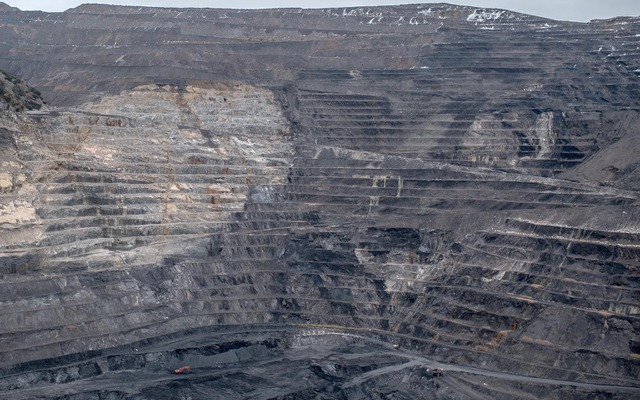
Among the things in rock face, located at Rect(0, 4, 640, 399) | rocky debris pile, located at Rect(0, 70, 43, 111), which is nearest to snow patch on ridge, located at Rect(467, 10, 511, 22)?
rock face, located at Rect(0, 4, 640, 399)

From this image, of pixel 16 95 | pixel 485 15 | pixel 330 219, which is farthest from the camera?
pixel 485 15

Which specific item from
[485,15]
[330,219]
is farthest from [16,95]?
[485,15]

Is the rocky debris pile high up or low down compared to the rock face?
up

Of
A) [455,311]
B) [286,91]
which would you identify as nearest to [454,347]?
[455,311]

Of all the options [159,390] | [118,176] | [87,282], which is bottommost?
[159,390]

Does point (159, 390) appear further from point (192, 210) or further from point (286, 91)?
point (286, 91)

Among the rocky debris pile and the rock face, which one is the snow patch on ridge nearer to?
the rock face

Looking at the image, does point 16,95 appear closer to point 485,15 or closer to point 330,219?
point 330,219

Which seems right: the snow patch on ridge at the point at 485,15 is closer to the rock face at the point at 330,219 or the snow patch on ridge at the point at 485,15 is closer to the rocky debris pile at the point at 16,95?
the rock face at the point at 330,219
